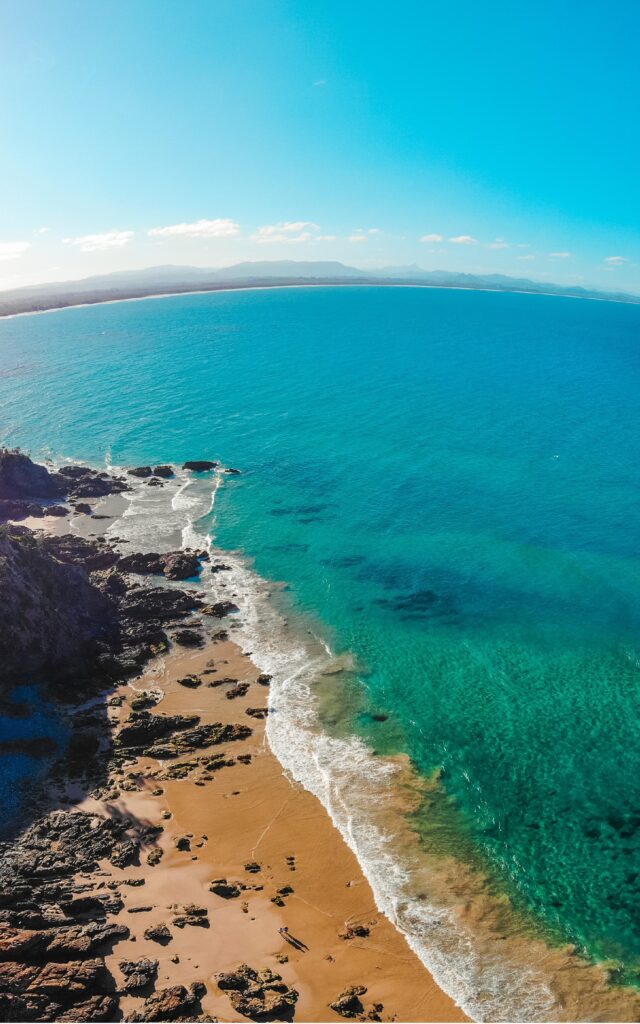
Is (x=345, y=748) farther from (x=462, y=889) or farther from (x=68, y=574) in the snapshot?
(x=68, y=574)

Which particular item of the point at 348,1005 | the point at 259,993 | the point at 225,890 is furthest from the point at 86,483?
the point at 348,1005

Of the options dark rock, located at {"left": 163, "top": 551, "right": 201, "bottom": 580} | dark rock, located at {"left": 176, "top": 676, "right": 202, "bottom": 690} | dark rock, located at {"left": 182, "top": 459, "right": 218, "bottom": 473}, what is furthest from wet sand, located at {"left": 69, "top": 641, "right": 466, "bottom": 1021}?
dark rock, located at {"left": 182, "top": 459, "right": 218, "bottom": 473}

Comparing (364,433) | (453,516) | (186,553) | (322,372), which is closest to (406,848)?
(186,553)

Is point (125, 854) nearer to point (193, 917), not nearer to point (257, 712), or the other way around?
point (193, 917)

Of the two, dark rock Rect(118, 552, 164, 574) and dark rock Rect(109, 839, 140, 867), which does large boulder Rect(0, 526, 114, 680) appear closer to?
dark rock Rect(118, 552, 164, 574)

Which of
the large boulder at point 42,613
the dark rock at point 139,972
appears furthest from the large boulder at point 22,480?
the dark rock at point 139,972

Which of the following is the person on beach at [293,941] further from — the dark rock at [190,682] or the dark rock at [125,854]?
the dark rock at [190,682]
